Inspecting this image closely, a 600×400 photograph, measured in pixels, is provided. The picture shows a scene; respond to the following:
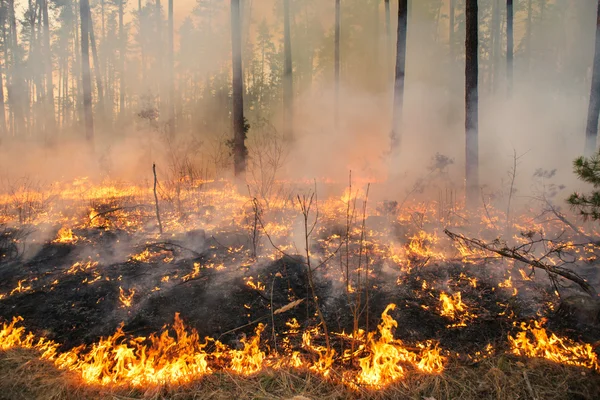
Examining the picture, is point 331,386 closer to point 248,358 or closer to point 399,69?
point 248,358

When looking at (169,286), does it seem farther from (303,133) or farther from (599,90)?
(303,133)

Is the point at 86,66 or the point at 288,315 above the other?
the point at 86,66

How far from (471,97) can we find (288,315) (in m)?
7.15

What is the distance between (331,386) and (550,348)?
7.33 feet

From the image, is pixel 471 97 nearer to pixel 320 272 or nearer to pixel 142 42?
pixel 320 272

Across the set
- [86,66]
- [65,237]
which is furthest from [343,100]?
[65,237]

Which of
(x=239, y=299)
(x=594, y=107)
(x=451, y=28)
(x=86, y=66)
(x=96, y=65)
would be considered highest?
(x=451, y=28)

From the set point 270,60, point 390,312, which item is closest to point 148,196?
point 390,312

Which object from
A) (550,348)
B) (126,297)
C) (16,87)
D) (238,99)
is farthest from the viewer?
(16,87)

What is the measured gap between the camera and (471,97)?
771 centimetres

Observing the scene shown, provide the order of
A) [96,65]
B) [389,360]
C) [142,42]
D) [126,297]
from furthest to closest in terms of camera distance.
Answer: [142,42]
[96,65]
[126,297]
[389,360]

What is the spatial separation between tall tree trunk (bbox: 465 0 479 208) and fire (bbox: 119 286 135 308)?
26.2ft

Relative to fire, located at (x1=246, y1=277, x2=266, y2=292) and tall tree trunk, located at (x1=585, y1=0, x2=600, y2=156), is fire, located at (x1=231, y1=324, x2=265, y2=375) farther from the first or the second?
tall tree trunk, located at (x1=585, y1=0, x2=600, y2=156)

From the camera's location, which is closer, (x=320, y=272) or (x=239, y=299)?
(x=239, y=299)
